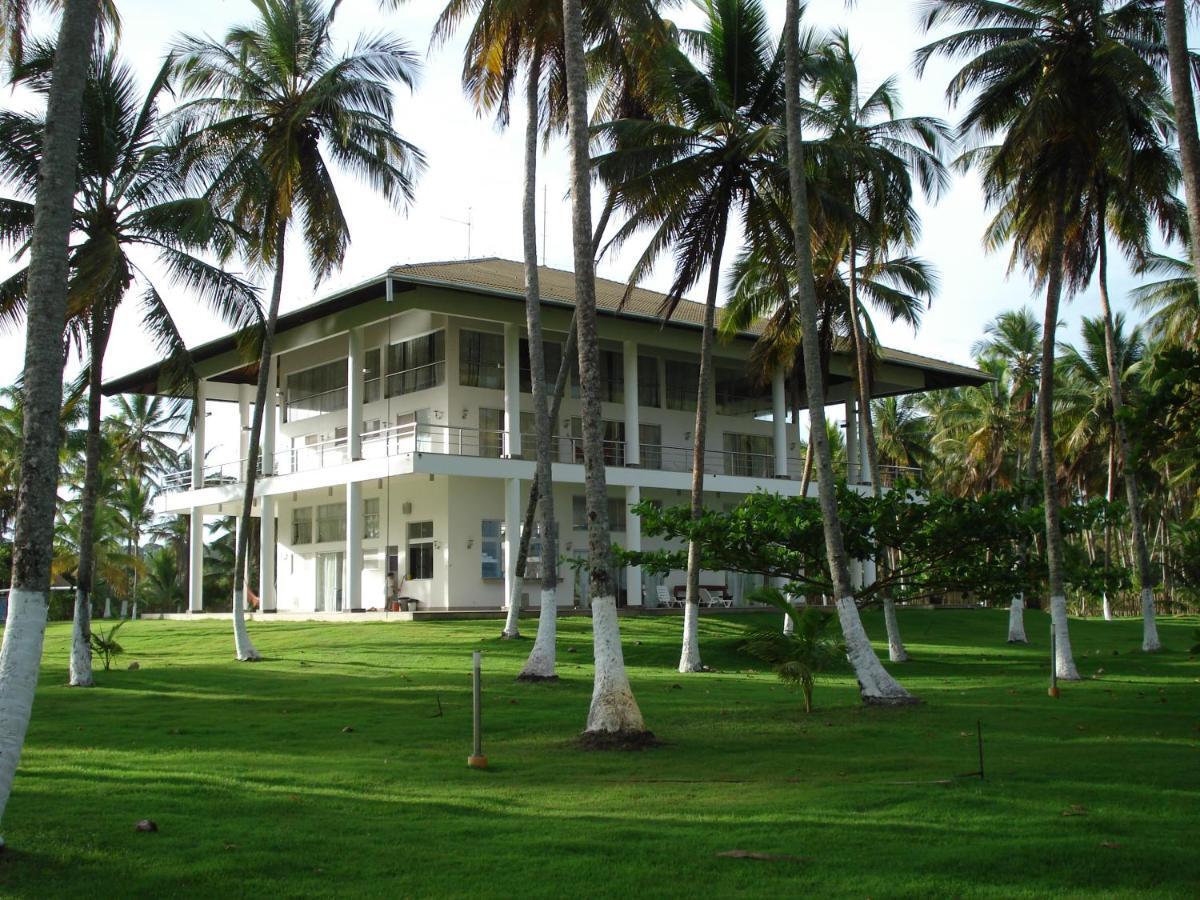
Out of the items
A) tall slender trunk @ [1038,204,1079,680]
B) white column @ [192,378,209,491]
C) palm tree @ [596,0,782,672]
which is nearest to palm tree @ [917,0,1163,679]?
tall slender trunk @ [1038,204,1079,680]

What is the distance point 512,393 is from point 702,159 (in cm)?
1382

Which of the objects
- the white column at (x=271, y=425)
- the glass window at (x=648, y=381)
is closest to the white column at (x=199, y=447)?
the white column at (x=271, y=425)

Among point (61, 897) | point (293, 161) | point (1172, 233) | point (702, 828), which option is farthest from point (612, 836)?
point (1172, 233)

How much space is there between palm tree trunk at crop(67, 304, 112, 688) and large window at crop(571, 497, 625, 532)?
709 inches

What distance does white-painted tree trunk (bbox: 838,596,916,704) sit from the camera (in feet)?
46.4

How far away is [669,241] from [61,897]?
50.6 feet

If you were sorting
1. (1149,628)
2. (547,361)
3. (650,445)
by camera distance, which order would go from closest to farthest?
(1149,628) → (547,361) → (650,445)

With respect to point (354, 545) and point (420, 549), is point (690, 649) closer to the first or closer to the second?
point (354, 545)

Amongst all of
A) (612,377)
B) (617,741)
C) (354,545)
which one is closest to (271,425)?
(354,545)

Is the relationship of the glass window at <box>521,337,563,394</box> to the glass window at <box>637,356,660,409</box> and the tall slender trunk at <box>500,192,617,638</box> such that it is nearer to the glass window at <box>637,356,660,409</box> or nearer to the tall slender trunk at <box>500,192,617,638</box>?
the glass window at <box>637,356,660,409</box>

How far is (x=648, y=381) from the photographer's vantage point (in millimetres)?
38469

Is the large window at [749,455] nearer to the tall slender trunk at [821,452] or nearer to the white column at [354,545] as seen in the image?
the white column at [354,545]

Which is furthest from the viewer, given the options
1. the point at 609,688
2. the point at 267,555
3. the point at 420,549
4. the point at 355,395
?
the point at 267,555

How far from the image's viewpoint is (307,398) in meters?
39.5
